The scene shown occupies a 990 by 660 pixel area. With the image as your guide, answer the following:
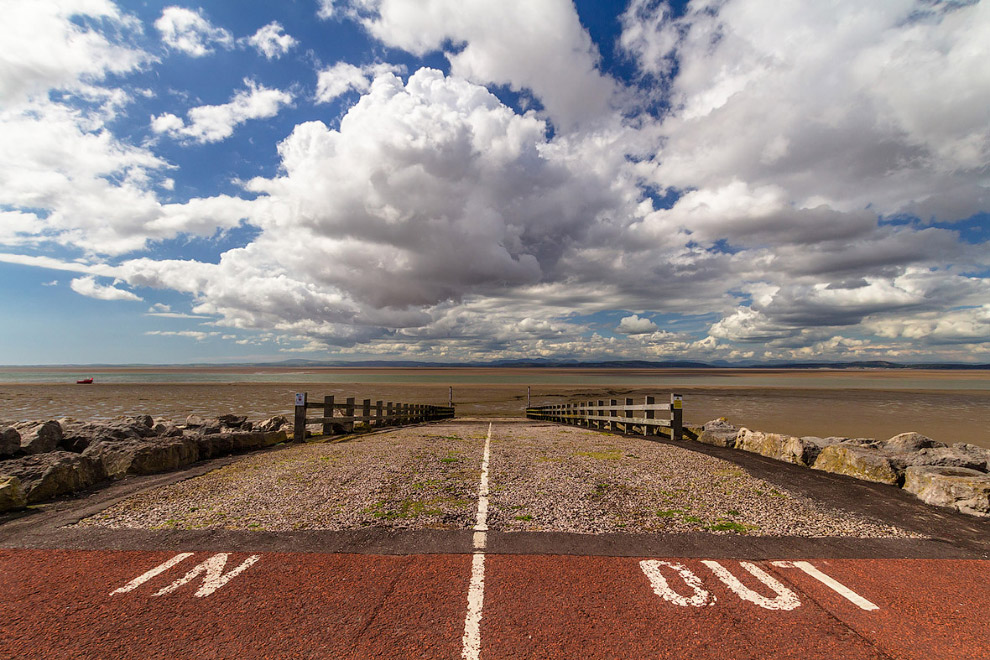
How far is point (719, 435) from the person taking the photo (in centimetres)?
1312

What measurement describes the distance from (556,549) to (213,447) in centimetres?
914

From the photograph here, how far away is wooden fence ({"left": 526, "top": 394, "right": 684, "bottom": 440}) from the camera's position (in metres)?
13.1

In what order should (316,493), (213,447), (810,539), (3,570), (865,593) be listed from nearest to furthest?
(865,593), (3,570), (810,539), (316,493), (213,447)

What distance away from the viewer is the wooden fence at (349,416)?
1293 cm

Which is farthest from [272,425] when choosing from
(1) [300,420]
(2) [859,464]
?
(2) [859,464]

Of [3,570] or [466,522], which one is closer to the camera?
[3,570]

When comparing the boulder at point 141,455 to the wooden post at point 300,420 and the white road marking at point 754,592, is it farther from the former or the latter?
the white road marking at point 754,592

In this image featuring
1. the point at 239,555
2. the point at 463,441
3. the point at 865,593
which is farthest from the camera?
the point at 463,441

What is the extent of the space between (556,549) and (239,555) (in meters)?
3.34

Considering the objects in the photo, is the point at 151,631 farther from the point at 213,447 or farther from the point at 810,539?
the point at 213,447

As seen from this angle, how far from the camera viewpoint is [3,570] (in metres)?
4.24

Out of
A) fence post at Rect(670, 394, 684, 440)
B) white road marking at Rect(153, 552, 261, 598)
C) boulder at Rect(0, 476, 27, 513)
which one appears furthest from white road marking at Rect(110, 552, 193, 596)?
fence post at Rect(670, 394, 684, 440)

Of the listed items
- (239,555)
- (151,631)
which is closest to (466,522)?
(239,555)

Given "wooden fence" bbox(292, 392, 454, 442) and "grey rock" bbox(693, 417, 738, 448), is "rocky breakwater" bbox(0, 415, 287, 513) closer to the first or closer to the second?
"wooden fence" bbox(292, 392, 454, 442)
